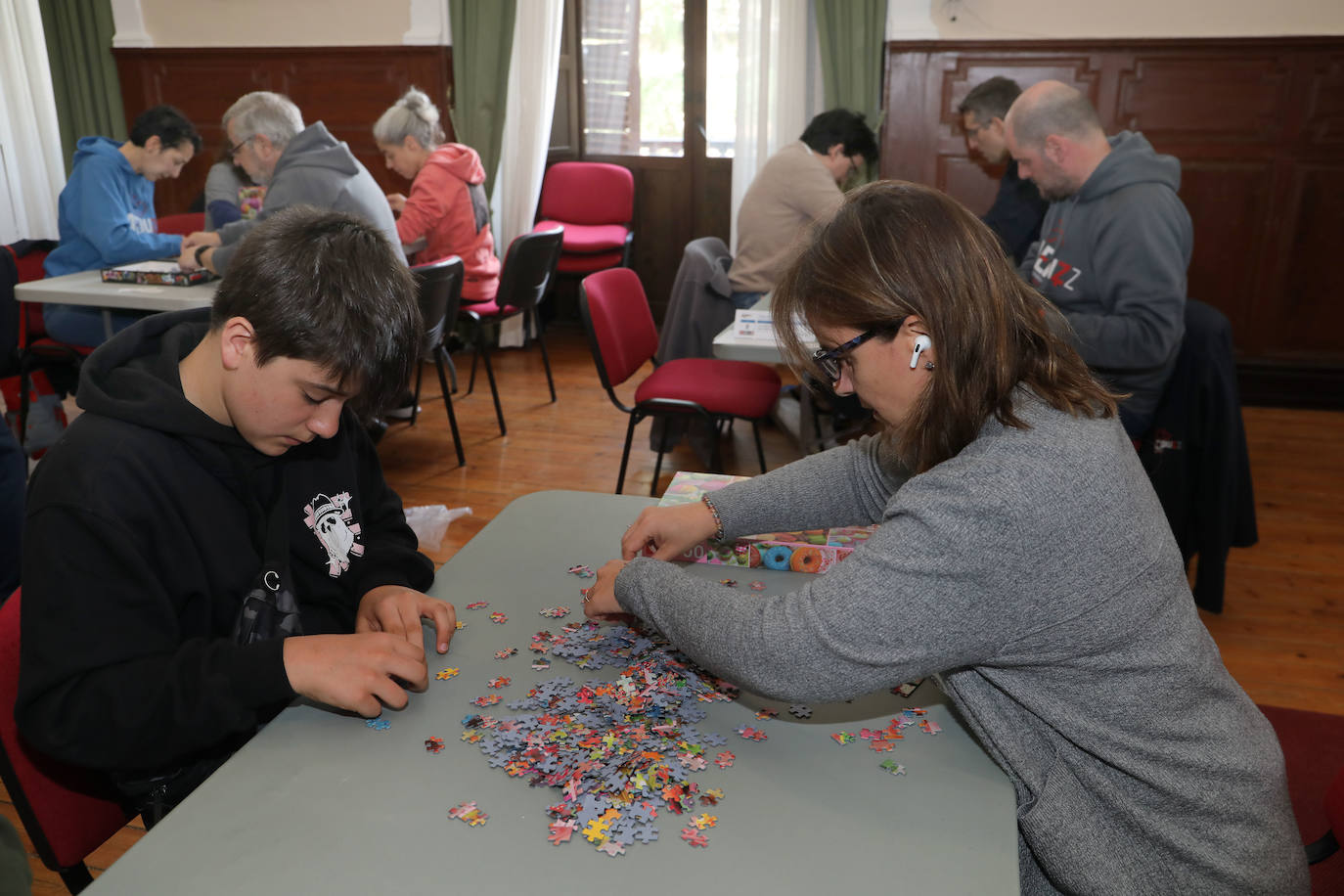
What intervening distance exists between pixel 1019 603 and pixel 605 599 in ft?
1.77

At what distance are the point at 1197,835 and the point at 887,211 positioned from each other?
2.52 feet

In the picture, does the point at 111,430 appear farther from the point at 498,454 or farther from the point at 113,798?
the point at 498,454

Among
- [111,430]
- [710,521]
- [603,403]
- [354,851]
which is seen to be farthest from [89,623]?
[603,403]

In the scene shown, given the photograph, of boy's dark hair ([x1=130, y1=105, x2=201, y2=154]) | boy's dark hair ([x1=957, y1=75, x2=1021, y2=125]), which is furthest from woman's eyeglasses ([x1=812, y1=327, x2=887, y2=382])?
boy's dark hair ([x1=130, y1=105, x2=201, y2=154])

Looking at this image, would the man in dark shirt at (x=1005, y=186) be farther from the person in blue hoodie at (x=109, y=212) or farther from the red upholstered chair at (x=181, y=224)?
the red upholstered chair at (x=181, y=224)

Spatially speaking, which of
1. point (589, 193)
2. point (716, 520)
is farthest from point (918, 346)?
point (589, 193)

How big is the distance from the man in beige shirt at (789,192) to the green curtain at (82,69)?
5011 mm

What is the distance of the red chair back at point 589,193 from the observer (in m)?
6.42

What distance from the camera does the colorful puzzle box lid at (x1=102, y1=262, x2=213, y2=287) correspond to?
3.78 meters

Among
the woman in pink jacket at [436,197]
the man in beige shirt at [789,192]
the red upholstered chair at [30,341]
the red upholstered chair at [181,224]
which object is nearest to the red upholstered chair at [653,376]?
the man in beige shirt at [789,192]

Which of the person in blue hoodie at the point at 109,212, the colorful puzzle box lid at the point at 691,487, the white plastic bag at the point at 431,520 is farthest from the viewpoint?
the person in blue hoodie at the point at 109,212

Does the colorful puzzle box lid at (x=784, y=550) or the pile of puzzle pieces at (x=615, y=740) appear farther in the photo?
the colorful puzzle box lid at (x=784, y=550)

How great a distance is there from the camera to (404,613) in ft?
4.46

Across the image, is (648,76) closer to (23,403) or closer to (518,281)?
(518,281)
